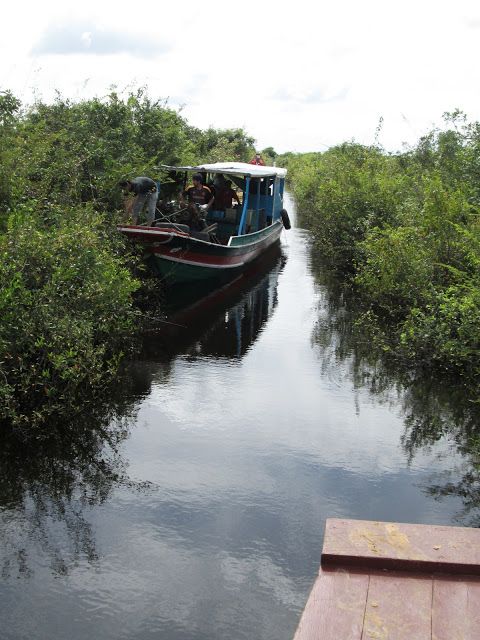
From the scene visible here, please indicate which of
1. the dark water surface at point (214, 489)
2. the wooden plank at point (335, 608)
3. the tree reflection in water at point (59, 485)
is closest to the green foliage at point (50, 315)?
the tree reflection in water at point (59, 485)

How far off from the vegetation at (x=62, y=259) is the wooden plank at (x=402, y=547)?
353 cm

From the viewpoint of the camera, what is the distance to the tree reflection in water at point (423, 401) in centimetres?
704

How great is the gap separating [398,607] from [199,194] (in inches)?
459

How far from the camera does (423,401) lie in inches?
357

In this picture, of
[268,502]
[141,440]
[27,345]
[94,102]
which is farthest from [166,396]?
[94,102]

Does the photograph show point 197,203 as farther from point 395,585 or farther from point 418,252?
point 395,585

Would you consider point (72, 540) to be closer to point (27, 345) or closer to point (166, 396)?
point (27, 345)

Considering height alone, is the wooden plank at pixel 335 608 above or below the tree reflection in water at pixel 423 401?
above

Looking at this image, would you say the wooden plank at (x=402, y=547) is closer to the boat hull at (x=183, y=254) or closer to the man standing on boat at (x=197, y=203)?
the boat hull at (x=183, y=254)

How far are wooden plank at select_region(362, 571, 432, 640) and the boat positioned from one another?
8102mm

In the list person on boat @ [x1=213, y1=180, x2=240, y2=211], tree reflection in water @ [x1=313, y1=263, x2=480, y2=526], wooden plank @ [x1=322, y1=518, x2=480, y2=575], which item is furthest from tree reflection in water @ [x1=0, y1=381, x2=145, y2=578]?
person on boat @ [x1=213, y1=180, x2=240, y2=211]

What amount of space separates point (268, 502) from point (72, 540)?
1662 mm

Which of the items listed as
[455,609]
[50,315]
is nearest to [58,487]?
[50,315]

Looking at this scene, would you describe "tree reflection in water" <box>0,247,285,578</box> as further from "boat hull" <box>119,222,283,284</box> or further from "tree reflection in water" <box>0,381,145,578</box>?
"boat hull" <box>119,222,283,284</box>
